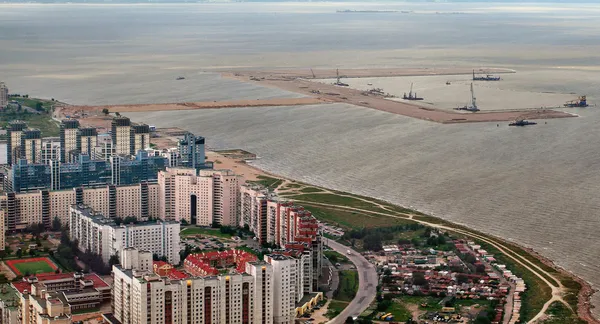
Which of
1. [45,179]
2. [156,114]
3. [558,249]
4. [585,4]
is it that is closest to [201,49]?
[156,114]

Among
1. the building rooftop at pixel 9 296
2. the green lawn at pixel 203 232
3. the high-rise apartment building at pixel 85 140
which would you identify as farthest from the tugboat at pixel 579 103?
the building rooftop at pixel 9 296

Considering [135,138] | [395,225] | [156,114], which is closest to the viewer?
[395,225]

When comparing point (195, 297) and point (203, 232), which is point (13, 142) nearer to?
point (203, 232)

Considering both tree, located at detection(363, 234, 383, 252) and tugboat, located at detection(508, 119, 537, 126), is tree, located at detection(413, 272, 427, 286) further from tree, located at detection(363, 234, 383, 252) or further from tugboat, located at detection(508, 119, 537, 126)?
tugboat, located at detection(508, 119, 537, 126)

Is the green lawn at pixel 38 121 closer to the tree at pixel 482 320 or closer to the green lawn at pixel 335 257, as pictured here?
the green lawn at pixel 335 257

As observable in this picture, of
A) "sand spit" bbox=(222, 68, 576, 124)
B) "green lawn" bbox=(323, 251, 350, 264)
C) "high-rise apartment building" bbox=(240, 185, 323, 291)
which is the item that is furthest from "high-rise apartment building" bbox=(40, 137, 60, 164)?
"sand spit" bbox=(222, 68, 576, 124)

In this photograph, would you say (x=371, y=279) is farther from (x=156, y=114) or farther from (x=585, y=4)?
(x=585, y=4)
